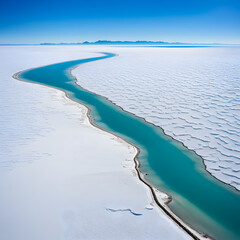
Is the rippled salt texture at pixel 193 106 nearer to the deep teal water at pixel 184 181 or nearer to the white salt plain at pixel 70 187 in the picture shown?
the deep teal water at pixel 184 181

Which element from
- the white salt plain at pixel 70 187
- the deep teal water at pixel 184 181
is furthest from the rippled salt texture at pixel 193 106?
the white salt plain at pixel 70 187

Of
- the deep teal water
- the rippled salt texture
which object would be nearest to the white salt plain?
the deep teal water

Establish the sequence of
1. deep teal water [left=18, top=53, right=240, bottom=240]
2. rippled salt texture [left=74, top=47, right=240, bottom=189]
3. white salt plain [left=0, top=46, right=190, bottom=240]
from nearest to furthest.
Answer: white salt plain [left=0, top=46, right=190, bottom=240] → deep teal water [left=18, top=53, right=240, bottom=240] → rippled salt texture [left=74, top=47, right=240, bottom=189]

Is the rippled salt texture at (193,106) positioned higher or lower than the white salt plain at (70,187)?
higher

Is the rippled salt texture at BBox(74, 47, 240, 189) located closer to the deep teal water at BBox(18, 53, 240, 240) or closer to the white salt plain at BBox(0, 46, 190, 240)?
the deep teal water at BBox(18, 53, 240, 240)

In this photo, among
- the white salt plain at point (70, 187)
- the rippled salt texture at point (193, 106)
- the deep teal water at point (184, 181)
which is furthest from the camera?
the rippled salt texture at point (193, 106)

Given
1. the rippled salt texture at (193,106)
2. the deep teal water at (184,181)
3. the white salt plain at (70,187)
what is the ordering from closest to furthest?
1. the white salt plain at (70,187)
2. the deep teal water at (184,181)
3. the rippled salt texture at (193,106)
